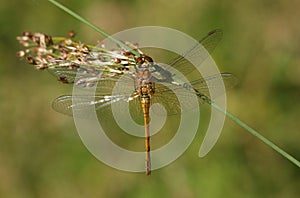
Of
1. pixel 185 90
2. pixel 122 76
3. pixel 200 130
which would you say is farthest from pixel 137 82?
pixel 200 130

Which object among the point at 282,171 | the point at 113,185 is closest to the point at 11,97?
the point at 113,185

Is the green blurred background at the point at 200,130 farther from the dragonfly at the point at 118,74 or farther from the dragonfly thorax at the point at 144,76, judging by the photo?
the dragonfly thorax at the point at 144,76

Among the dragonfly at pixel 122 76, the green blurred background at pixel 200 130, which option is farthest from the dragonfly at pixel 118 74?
the green blurred background at pixel 200 130

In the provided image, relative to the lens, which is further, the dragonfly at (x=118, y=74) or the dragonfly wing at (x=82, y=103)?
the dragonfly wing at (x=82, y=103)

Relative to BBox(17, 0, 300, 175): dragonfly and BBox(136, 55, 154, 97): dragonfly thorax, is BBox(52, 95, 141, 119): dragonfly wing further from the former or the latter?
BBox(136, 55, 154, 97): dragonfly thorax

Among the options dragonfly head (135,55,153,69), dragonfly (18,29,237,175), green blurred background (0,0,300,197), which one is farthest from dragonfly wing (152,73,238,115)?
green blurred background (0,0,300,197)

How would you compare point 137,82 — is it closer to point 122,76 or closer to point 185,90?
point 122,76
